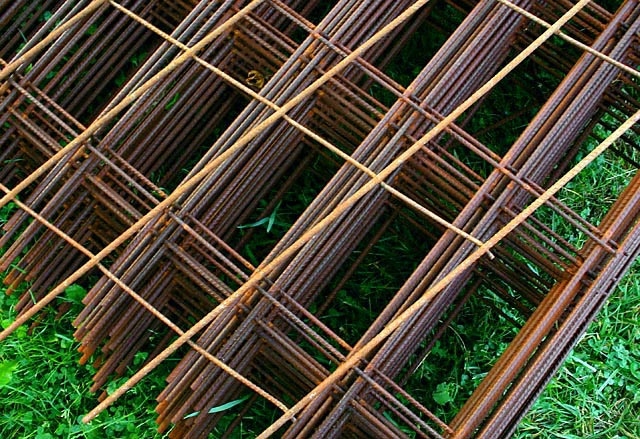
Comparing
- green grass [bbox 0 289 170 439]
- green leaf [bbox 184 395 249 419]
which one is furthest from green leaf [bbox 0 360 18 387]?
green leaf [bbox 184 395 249 419]

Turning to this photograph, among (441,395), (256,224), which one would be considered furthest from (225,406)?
(441,395)

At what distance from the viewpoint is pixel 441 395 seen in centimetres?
303

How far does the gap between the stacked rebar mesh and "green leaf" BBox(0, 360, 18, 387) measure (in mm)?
364

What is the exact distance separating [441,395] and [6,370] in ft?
5.82

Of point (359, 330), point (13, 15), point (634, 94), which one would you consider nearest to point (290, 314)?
point (359, 330)

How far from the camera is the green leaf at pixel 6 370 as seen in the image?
2975 mm

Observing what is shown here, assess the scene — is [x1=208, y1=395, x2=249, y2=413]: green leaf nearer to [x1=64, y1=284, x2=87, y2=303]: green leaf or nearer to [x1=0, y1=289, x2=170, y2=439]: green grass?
[x1=0, y1=289, x2=170, y2=439]: green grass

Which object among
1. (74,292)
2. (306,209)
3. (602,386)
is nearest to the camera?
(306,209)

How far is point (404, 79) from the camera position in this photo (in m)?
3.46

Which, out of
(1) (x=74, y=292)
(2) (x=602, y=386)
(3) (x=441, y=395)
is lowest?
(1) (x=74, y=292)

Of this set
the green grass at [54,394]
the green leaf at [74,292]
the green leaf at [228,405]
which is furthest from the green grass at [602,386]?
the green leaf at [74,292]

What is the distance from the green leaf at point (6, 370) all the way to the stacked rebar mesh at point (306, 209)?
0.36 metres

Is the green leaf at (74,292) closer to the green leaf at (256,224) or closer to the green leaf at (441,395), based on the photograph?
the green leaf at (256,224)

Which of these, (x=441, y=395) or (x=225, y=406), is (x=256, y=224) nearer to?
(x=225, y=406)
